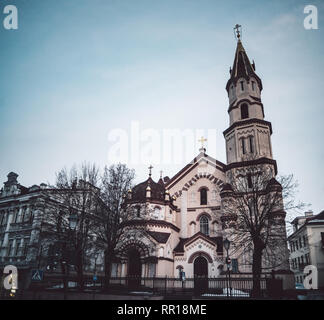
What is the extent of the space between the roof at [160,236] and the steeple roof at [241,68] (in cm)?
2299

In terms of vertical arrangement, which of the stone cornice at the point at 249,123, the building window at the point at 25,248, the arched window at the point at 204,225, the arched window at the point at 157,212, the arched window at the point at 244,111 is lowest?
the building window at the point at 25,248

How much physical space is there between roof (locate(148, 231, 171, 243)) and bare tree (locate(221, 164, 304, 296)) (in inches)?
270

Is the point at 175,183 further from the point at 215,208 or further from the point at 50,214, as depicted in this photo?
the point at 50,214

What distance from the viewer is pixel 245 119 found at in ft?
112

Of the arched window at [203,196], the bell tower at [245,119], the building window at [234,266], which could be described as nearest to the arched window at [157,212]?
the arched window at [203,196]

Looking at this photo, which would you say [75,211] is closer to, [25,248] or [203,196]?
[25,248]

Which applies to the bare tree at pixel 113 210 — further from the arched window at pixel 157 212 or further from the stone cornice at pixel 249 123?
the stone cornice at pixel 249 123

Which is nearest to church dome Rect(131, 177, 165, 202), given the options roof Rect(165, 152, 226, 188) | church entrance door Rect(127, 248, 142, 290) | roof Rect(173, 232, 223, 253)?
roof Rect(165, 152, 226, 188)

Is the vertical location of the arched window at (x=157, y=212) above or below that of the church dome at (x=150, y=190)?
below

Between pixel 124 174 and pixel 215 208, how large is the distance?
12.9 meters

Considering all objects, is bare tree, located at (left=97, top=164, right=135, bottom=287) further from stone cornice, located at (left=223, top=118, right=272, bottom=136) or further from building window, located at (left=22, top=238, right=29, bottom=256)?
stone cornice, located at (left=223, top=118, right=272, bottom=136)

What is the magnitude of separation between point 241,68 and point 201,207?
20.8 metres

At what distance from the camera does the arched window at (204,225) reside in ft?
111

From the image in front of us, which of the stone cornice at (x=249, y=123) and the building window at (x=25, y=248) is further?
the stone cornice at (x=249, y=123)
